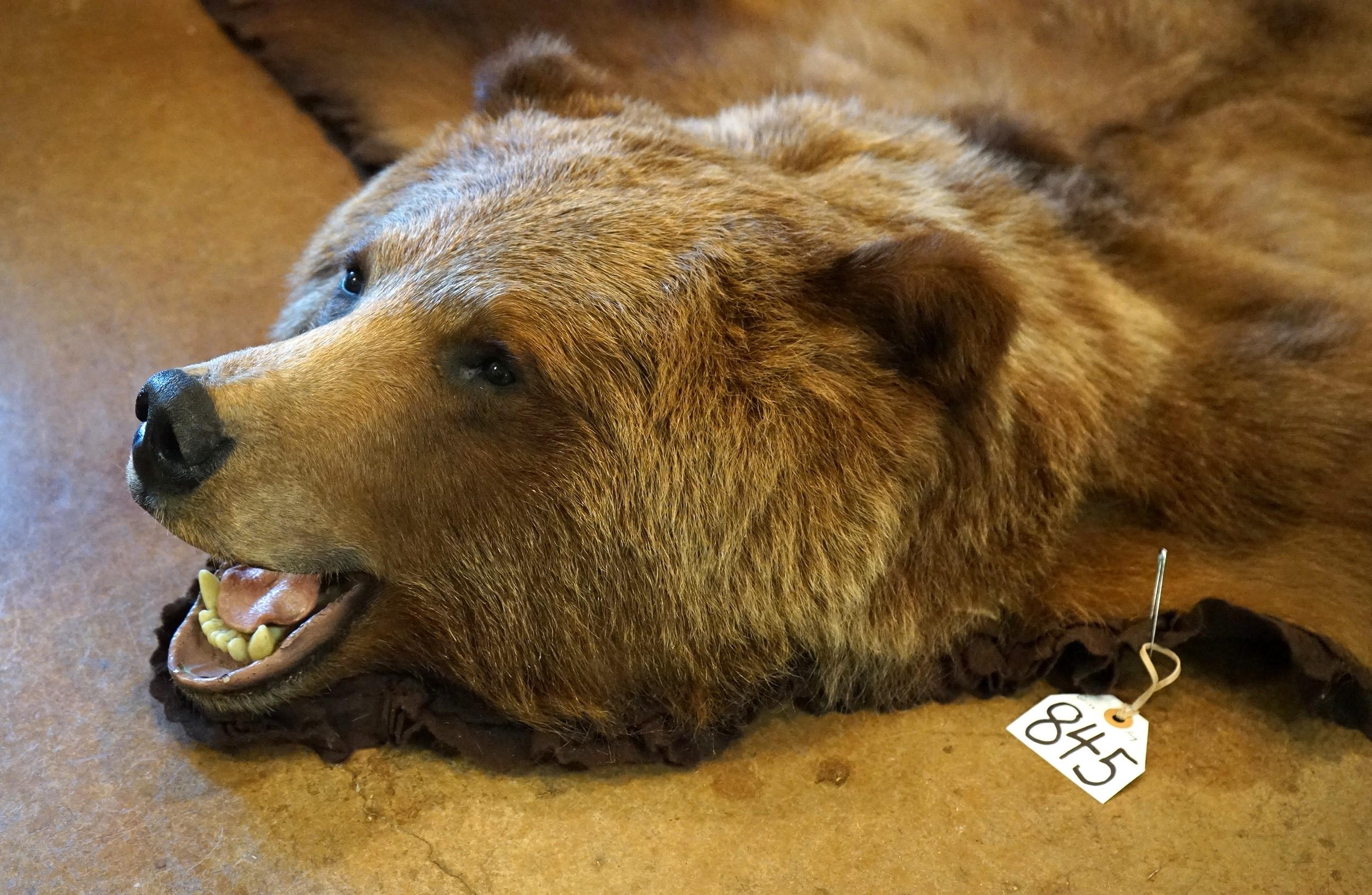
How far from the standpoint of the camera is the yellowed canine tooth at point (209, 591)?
1.94m

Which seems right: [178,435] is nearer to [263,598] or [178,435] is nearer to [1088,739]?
[263,598]

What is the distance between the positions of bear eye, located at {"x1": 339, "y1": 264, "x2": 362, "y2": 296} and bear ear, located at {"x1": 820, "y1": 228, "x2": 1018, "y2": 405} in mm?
780

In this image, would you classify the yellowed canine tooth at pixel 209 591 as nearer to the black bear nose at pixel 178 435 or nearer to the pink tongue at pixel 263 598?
the pink tongue at pixel 263 598

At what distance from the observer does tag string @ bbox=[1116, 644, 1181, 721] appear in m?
1.98

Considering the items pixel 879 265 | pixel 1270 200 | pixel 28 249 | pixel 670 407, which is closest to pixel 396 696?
pixel 670 407

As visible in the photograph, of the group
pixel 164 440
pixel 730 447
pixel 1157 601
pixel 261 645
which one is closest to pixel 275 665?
pixel 261 645

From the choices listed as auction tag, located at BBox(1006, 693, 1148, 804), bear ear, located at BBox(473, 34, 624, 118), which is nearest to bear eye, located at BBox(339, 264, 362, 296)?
bear ear, located at BBox(473, 34, 624, 118)

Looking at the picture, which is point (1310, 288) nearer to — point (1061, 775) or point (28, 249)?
point (1061, 775)

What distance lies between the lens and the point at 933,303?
5.80ft

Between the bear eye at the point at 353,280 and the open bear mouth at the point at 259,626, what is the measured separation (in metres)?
0.49

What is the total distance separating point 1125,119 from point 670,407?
146 cm

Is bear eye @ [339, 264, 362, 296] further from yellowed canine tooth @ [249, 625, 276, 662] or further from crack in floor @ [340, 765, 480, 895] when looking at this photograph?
crack in floor @ [340, 765, 480, 895]

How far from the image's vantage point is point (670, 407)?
182 cm

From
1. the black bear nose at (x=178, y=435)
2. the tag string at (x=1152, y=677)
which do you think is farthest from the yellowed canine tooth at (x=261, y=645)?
the tag string at (x=1152, y=677)
